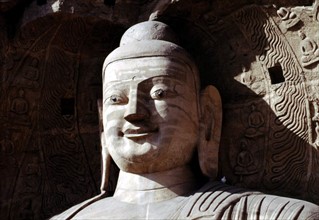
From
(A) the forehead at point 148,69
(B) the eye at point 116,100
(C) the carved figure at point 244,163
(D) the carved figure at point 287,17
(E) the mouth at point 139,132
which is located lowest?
(C) the carved figure at point 244,163

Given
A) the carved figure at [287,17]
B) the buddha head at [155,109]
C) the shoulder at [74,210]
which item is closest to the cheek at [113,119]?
the buddha head at [155,109]

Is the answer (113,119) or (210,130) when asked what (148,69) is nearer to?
(113,119)

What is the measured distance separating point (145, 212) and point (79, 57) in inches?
95.6

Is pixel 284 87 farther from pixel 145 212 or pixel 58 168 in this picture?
pixel 58 168

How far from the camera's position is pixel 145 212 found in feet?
26.5

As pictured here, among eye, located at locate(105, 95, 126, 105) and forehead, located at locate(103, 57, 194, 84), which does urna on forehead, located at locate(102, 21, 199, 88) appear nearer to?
forehead, located at locate(103, 57, 194, 84)

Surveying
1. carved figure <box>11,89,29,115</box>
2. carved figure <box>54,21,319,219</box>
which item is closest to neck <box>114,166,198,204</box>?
carved figure <box>54,21,319,219</box>

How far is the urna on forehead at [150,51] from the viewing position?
339 inches

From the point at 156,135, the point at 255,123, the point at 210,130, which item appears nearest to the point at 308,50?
the point at 255,123

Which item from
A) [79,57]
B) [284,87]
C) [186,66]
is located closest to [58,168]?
[79,57]

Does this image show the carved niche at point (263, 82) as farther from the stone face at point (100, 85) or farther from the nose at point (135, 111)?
the nose at point (135, 111)

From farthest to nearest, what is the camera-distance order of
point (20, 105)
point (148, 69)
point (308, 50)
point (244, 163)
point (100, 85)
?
point (100, 85) → point (20, 105) → point (244, 163) → point (308, 50) → point (148, 69)

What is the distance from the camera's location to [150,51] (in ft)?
28.3

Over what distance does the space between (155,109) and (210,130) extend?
0.71 m
